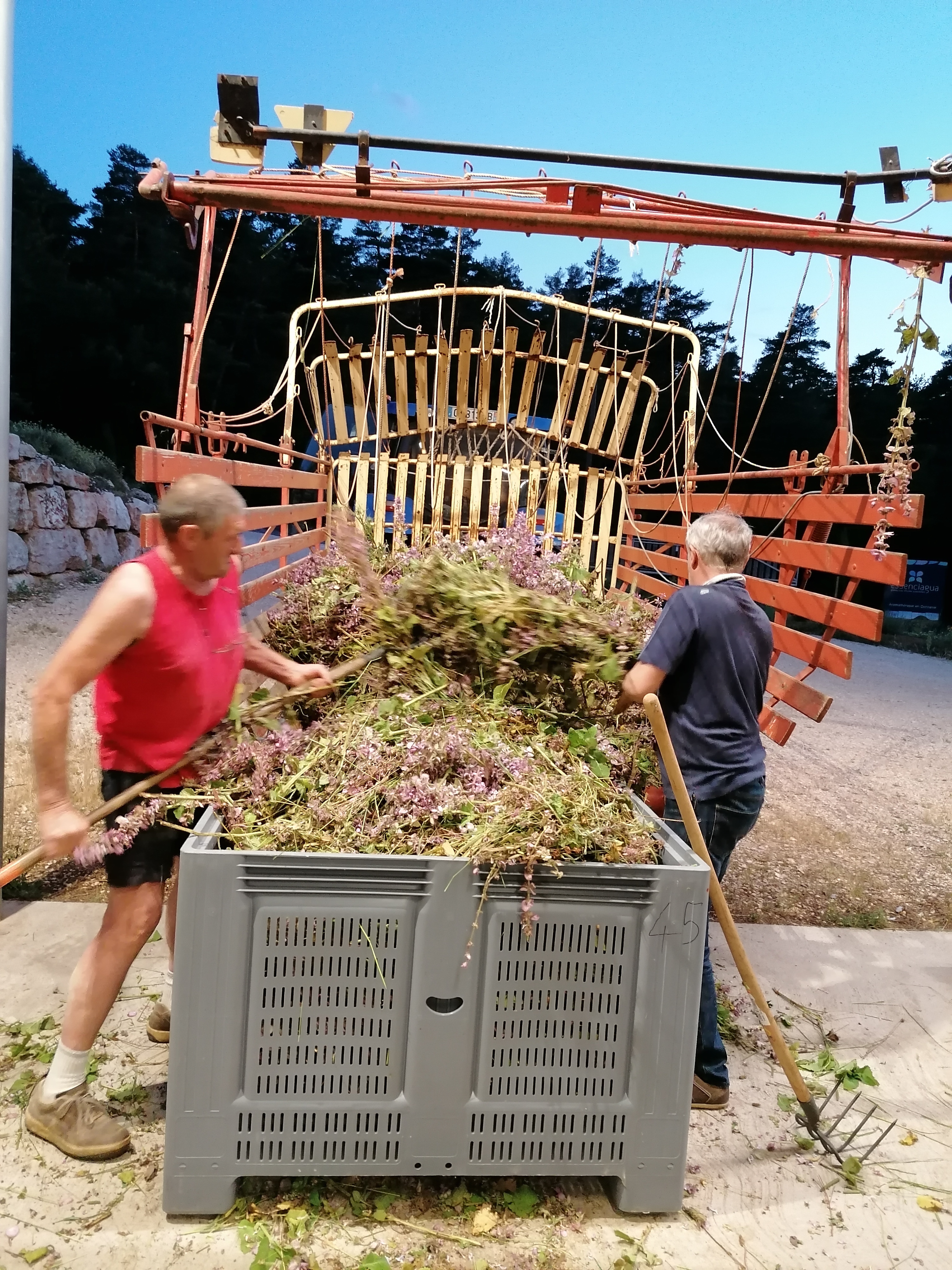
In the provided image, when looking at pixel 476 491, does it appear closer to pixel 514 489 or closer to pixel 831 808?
pixel 514 489

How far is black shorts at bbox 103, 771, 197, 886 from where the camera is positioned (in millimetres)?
2197

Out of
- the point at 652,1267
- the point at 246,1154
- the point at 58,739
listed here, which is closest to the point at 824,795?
the point at 652,1267

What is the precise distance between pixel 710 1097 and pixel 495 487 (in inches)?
135

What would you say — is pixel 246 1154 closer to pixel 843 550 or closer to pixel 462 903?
pixel 462 903

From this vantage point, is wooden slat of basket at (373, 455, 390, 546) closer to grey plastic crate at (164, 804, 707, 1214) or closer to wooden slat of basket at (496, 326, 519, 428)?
wooden slat of basket at (496, 326, 519, 428)

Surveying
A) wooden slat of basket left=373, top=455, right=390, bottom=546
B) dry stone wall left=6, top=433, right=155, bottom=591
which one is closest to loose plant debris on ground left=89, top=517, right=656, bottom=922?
wooden slat of basket left=373, top=455, right=390, bottom=546

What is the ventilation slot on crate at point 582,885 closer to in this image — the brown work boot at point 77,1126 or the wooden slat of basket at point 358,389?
the brown work boot at point 77,1126

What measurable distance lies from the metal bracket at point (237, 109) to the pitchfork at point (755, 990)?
81.7 inches

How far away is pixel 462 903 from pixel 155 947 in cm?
198

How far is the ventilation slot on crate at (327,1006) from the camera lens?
1927 mm

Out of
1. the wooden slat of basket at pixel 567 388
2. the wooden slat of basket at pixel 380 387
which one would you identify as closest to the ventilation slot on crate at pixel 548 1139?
the wooden slat of basket at pixel 380 387

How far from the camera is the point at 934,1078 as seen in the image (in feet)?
9.28

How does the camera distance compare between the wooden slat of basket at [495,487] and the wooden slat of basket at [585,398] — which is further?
the wooden slat of basket at [585,398]

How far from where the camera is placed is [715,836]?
2516 millimetres
